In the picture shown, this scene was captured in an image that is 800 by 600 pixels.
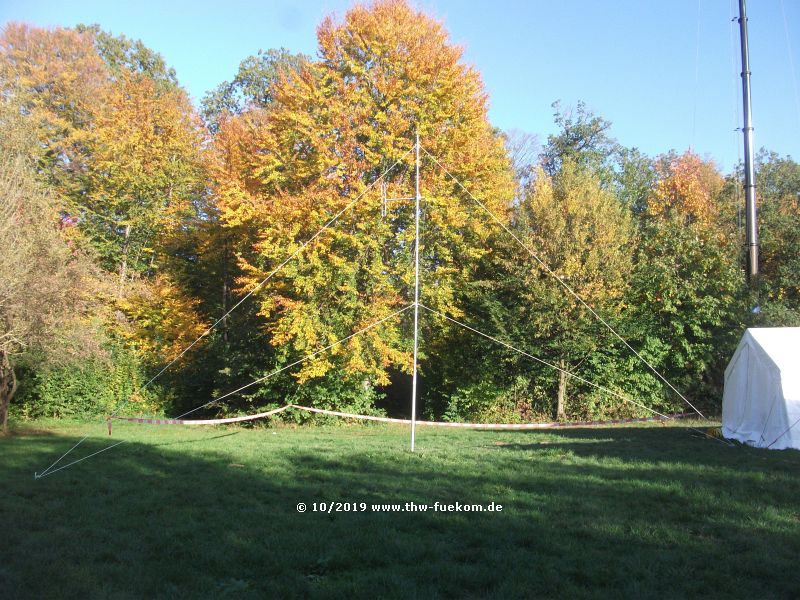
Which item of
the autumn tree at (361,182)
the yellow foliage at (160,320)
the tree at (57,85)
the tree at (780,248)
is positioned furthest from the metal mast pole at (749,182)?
the tree at (57,85)

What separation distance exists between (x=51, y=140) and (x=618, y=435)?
992 inches

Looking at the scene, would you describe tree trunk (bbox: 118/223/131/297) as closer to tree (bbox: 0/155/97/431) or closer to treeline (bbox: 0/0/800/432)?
treeline (bbox: 0/0/800/432)

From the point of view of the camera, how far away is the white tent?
32.9 ft

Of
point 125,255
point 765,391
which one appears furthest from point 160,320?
point 765,391

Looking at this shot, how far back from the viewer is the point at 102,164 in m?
25.0

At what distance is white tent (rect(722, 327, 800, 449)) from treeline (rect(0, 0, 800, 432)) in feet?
15.6

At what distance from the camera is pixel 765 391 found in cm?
1059

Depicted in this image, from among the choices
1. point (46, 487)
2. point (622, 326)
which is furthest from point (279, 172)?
point (46, 487)

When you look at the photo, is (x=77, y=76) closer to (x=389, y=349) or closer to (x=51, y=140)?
(x=51, y=140)

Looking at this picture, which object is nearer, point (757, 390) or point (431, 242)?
point (757, 390)

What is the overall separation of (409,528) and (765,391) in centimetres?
786

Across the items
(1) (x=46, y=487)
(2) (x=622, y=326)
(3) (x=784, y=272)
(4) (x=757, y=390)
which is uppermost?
(3) (x=784, y=272)

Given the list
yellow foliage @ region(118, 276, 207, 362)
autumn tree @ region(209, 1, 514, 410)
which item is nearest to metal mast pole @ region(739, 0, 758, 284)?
autumn tree @ region(209, 1, 514, 410)

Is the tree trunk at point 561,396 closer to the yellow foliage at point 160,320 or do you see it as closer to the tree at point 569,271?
the tree at point 569,271
